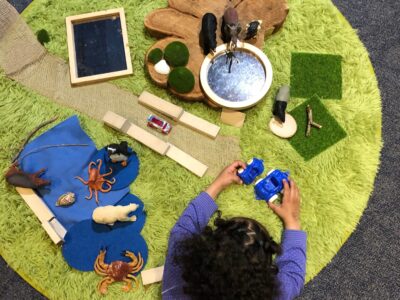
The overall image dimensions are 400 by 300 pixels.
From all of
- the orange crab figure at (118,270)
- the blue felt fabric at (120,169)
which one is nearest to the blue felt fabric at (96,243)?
the orange crab figure at (118,270)

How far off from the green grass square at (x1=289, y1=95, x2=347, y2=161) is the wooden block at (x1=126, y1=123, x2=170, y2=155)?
41 centimetres

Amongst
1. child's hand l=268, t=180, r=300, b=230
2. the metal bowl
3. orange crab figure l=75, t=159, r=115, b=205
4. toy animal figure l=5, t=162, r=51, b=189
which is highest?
the metal bowl

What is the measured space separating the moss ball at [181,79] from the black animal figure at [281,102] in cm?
27

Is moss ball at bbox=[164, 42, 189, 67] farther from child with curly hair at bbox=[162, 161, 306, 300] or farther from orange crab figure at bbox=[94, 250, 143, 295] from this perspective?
orange crab figure at bbox=[94, 250, 143, 295]

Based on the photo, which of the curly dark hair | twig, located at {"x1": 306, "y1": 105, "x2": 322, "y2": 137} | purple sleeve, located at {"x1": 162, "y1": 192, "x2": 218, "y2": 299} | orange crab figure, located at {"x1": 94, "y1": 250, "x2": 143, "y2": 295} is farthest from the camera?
twig, located at {"x1": 306, "y1": 105, "x2": 322, "y2": 137}

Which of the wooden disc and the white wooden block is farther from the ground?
the white wooden block

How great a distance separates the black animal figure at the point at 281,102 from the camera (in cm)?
123

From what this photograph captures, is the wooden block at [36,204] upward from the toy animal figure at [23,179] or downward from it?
downward

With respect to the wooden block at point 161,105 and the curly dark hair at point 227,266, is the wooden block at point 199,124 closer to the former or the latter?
the wooden block at point 161,105

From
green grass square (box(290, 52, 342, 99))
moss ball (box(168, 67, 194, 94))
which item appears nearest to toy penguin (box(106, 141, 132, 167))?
moss ball (box(168, 67, 194, 94))

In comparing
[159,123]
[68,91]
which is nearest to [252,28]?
[159,123]

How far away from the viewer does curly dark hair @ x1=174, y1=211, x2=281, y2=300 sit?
2.86ft

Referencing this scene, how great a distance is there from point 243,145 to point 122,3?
67cm

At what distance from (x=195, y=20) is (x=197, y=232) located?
27.5 inches
